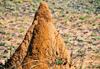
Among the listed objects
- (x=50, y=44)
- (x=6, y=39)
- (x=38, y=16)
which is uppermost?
(x=38, y=16)

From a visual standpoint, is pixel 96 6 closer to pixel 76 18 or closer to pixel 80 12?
pixel 80 12

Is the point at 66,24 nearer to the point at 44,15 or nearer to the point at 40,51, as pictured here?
the point at 44,15

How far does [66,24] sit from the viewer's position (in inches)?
348

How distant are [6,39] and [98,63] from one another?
4.36 meters

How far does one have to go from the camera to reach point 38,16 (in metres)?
2.84

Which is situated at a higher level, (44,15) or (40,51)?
(44,15)

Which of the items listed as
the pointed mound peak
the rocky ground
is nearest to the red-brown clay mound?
the pointed mound peak

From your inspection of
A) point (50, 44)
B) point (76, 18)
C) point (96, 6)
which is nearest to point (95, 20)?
point (76, 18)

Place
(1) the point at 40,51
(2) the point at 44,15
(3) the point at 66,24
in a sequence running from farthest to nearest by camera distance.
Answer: (3) the point at 66,24, (2) the point at 44,15, (1) the point at 40,51

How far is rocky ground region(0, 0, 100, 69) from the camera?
5756mm

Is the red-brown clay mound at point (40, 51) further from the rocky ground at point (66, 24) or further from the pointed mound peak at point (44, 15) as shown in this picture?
the rocky ground at point (66, 24)

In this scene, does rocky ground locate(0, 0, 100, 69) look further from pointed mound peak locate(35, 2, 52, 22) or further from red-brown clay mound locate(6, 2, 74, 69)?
red-brown clay mound locate(6, 2, 74, 69)

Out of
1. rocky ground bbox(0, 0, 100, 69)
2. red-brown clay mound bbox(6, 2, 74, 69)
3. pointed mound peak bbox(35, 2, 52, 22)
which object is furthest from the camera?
rocky ground bbox(0, 0, 100, 69)

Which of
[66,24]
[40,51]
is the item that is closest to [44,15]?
[40,51]
